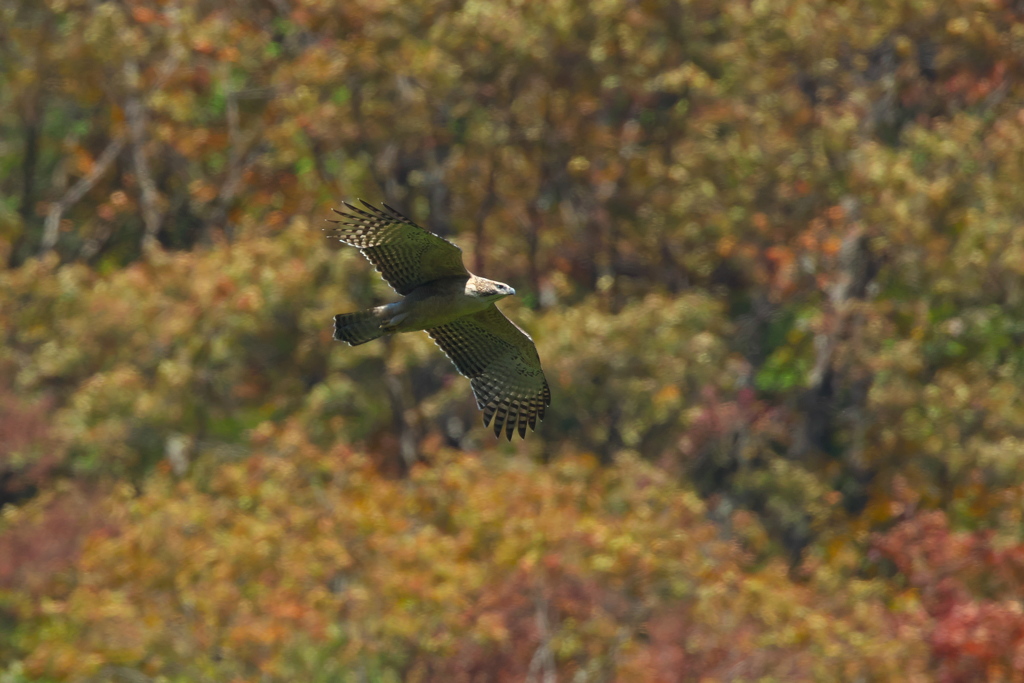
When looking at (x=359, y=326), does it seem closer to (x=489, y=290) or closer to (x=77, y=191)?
(x=489, y=290)

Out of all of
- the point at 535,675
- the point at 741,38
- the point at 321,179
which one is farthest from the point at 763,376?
the point at 535,675

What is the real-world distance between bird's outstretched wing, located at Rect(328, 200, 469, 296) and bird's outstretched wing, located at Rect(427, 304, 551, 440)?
68cm

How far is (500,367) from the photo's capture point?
1158cm

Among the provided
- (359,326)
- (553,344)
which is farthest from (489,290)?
(553,344)

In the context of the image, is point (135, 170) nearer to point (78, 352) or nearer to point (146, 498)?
point (78, 352)

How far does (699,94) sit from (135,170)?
759cm

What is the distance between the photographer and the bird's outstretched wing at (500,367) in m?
11.2

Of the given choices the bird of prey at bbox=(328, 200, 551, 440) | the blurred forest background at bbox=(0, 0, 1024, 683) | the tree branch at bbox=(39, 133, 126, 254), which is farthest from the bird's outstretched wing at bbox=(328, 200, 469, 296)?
the tree branch at bbox=(39, 133, 126, 254)

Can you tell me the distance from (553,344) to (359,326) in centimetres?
778

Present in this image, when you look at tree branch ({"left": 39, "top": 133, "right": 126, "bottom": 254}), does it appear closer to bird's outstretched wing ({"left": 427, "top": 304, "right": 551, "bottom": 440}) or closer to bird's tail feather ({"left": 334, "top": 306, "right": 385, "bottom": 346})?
bird's outstretched wing ({"left": 427, "top": 304, "right": 551, "bottom": 440})

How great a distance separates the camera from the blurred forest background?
16.1 m

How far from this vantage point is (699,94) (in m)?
20.5

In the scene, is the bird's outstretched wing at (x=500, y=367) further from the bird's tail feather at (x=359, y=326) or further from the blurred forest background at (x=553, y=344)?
the blurred forest background at (x=553, y=344)

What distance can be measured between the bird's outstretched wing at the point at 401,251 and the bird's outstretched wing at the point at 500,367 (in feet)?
2.23
